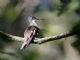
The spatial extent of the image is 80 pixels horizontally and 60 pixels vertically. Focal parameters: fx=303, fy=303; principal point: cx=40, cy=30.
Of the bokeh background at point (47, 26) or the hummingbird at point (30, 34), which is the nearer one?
the bokeh background at point (47, 26)

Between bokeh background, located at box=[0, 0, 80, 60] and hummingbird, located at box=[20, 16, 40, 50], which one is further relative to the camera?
hummingbird, located at box=[20, 16, 40, 50]

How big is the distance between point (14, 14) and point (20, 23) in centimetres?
118

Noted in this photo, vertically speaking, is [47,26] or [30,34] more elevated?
[30,34]

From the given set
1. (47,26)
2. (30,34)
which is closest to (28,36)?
(30,34)

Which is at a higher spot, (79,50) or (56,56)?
(79,50)

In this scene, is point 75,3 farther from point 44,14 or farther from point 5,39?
point 44,14

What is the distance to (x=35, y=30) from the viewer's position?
87.4 inches

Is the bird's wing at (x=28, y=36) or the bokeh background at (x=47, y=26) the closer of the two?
the bokeh background at (x=47, y=26)

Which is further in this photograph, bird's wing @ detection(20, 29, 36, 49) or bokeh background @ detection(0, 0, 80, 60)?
bird's wing @ detection(20, 29, 36, 49)

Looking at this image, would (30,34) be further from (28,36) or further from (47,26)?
(47,26)

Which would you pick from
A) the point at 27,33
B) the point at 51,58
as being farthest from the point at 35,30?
the point at 51,58

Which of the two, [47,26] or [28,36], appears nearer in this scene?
[28,36]

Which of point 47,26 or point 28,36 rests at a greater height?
point 28,36

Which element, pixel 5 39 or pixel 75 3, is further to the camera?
pixel 5 39
